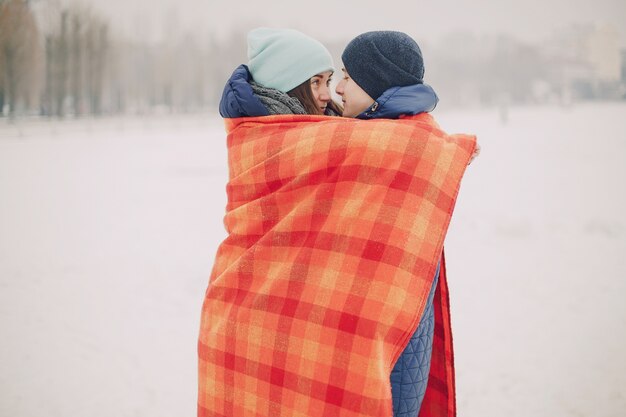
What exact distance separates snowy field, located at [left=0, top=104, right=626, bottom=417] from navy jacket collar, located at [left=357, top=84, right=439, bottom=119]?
2101 millimetres

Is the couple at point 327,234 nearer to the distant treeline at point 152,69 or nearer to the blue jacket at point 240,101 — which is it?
the blue jacket at point 240,101

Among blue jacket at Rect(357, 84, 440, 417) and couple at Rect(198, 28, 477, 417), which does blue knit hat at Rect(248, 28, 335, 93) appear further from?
blue jacket at Rect(357, 84, 440, 417)

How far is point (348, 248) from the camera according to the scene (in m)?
1.25

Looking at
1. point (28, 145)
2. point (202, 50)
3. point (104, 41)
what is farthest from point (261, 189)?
point (202, 50)

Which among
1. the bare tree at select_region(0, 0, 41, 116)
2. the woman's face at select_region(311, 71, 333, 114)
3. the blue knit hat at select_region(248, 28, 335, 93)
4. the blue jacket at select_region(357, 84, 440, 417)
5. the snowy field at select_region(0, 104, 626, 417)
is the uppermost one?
the bare tree at select_region(0, 0, 41, 116)

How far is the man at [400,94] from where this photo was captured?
1334 mm

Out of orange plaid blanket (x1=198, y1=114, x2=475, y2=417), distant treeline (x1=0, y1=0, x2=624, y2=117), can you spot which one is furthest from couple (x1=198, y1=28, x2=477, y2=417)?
distant treeline (x1=0, y1=0, x2=624, y2=117)

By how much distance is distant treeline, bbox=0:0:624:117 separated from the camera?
51.1ft

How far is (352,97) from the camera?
148 cm

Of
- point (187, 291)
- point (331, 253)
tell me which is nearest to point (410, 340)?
point (331, 253)

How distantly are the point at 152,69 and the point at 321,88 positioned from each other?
4063 cm

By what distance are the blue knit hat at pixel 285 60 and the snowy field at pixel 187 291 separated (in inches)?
83.9

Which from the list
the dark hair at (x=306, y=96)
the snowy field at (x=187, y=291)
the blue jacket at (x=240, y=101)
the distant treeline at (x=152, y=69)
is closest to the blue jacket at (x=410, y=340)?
the dark hair at (x=306, y=96)

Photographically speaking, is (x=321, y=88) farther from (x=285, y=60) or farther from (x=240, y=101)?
(x=240, y=101)
